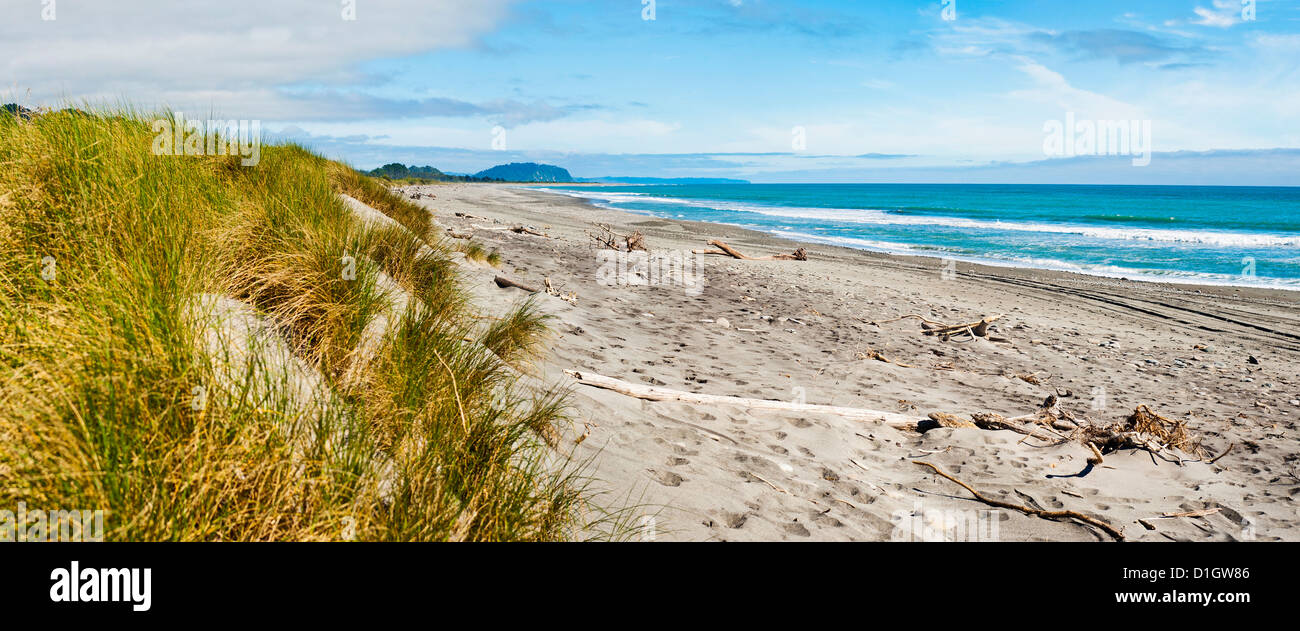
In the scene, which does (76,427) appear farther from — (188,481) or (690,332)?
(690,332)

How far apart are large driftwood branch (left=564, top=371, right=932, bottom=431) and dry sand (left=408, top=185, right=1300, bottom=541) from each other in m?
0.13

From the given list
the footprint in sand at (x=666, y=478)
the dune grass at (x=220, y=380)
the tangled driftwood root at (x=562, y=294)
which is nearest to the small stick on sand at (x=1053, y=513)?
the footprint in sand at (x=666, y=478)

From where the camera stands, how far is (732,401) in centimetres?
581

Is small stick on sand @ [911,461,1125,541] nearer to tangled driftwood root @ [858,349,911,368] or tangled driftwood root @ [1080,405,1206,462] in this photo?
tangled driftwood root @ [1080,405,1206,462]

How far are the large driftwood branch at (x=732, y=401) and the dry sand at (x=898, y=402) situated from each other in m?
0.13

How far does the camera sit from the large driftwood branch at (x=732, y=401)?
18.3 ft

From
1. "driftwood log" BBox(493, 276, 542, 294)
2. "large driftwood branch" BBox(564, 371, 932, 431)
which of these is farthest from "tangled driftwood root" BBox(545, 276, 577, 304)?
"large driftwood branch" BBox(564, 371, 932, 431)

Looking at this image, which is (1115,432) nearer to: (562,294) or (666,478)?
(666,478)

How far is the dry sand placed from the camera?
13.6ft

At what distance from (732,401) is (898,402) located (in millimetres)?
2026

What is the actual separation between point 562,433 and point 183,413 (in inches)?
92.8

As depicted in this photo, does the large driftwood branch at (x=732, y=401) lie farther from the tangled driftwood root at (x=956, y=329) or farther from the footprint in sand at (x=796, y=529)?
the tangled driftwood root at (x=956, y=329)

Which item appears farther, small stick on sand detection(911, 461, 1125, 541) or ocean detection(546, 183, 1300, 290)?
ocean detection(546, 183, 1300, 290)

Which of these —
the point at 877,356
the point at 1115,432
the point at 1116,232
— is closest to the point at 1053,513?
the point at 1115,432
